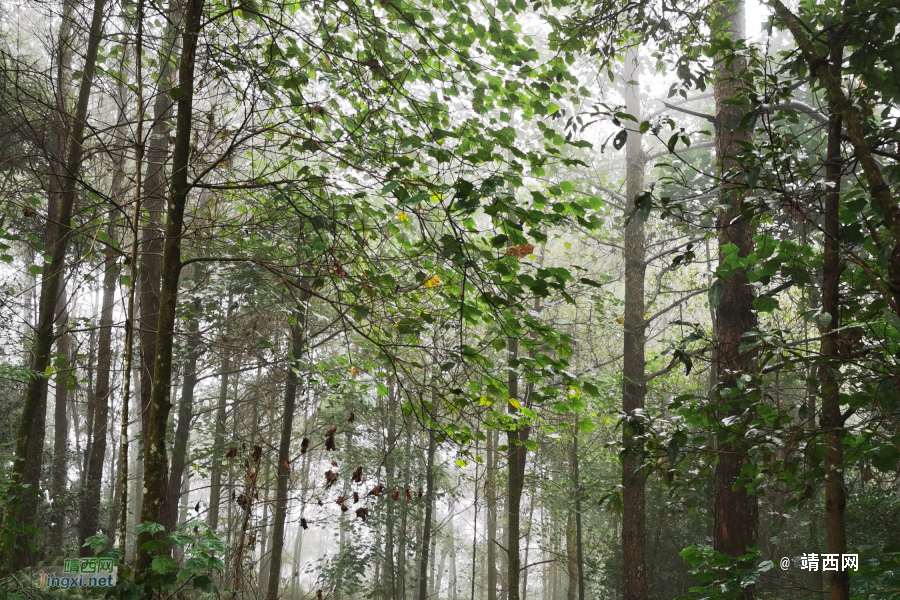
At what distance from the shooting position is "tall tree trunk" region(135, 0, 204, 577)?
270 centimetres

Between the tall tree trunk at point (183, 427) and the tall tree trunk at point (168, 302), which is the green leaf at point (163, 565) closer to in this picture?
the tall tree trunk at point (168, 302)

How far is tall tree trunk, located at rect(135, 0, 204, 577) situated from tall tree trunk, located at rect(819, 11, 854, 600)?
9.99 feet

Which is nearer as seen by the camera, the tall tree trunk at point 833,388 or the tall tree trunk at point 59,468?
the tall tree trunk at point 833,388

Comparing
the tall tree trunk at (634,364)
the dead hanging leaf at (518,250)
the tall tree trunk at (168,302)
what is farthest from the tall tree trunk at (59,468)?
the tall tree trunk at (634,364)

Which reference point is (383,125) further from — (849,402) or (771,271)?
(849,402)

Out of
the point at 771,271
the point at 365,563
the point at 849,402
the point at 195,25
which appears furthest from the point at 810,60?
the point at 365,563

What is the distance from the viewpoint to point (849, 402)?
2.60 metres

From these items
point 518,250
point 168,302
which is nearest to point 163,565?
point 168,302

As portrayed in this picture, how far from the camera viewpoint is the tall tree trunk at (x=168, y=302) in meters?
2.70

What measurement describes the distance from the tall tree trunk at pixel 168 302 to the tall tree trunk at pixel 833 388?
3044 millimetres

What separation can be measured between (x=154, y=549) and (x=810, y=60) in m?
3.65

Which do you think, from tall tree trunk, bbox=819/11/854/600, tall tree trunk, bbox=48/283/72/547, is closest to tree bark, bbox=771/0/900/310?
tall tree trunk, bbox=819/11/854/600

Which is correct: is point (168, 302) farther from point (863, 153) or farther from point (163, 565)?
point (863, 153)

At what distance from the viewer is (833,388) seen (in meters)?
2.49
